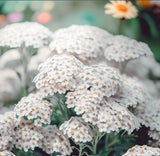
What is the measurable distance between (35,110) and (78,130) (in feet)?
0.54

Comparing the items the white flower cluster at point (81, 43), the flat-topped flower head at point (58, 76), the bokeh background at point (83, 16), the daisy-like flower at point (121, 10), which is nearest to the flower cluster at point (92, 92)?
the flat-topped flower head at point (58, 76)

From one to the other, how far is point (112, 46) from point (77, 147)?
477 millimetres

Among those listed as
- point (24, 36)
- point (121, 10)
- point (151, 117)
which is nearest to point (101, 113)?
point (151, 117)

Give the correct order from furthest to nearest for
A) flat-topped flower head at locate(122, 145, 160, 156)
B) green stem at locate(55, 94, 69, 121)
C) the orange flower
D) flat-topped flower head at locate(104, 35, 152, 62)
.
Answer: the orange flower
flat-topped flower head at locate(104, 35, 152, 62)
green stem at locate(55, 94, 69, 121)
flat-topped flower head at locate(122, 145, 160, 156)

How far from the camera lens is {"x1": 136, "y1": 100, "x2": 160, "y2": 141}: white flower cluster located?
3.94 feet

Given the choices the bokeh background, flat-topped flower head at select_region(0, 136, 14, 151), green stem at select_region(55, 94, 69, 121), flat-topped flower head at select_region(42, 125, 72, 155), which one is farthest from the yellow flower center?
flat-topped flower head at select_region(0, 136, 14, 151)

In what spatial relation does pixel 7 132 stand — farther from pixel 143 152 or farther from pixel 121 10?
pixel 121 10

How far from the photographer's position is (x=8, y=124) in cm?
104

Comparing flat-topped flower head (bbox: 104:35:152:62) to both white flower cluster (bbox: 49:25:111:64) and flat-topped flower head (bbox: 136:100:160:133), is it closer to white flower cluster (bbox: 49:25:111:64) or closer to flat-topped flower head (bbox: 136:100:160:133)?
white flower cluster (bbox: 49:25:111:64)

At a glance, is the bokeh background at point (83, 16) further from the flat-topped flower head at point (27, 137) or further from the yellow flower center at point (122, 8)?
the flat-topped flower head at point (27, 137)

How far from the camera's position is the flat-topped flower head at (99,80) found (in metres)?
1.03

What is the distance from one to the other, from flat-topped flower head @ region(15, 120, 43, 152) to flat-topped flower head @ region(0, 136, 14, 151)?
0.07 feet

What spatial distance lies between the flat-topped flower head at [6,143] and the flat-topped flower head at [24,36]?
393 mm

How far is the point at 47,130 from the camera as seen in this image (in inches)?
44.2
